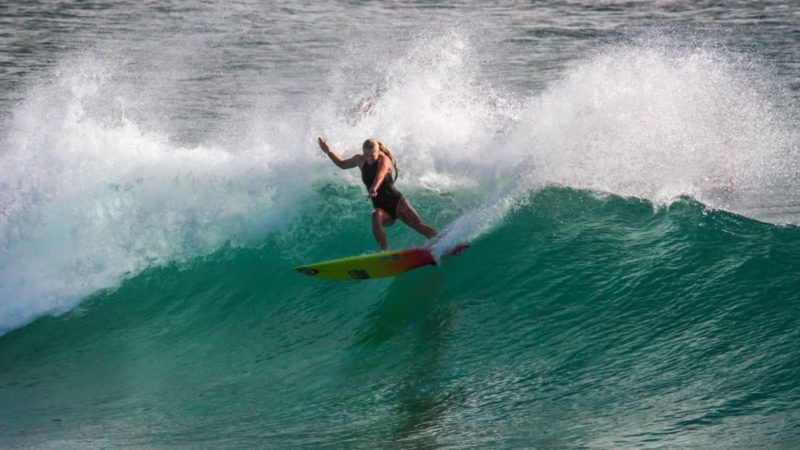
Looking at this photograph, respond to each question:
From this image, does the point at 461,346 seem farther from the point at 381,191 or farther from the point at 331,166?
the point at 331,166

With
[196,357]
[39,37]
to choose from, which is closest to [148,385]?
[196,357]

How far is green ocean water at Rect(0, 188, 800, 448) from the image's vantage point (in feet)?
24.0

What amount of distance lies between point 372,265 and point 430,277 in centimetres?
76

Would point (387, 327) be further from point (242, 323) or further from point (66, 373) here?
point (66, 373)

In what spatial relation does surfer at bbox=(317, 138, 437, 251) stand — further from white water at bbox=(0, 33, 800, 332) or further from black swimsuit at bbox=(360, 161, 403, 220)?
white water at bbox=(0, 33, 800, 332)

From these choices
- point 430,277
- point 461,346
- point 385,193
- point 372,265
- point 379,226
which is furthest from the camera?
point 430,277

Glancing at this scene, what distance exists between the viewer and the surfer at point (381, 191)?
9.82 metres

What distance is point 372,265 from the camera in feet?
32.0

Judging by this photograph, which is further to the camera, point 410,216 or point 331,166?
point 331,166

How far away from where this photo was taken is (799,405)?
22.7ft

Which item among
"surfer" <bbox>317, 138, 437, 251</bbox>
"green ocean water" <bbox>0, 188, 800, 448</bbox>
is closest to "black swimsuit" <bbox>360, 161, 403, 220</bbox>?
"surfer" <bbox>317, 138, 437, 251</bbox>

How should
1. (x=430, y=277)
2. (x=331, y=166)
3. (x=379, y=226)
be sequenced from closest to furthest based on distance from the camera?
(x=379, y=226) < (x=430, y=277) < (x=331, y=166)

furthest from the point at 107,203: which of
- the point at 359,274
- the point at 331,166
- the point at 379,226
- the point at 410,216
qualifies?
the point at 410,216

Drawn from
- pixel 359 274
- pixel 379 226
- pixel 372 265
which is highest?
pixel 379 226
